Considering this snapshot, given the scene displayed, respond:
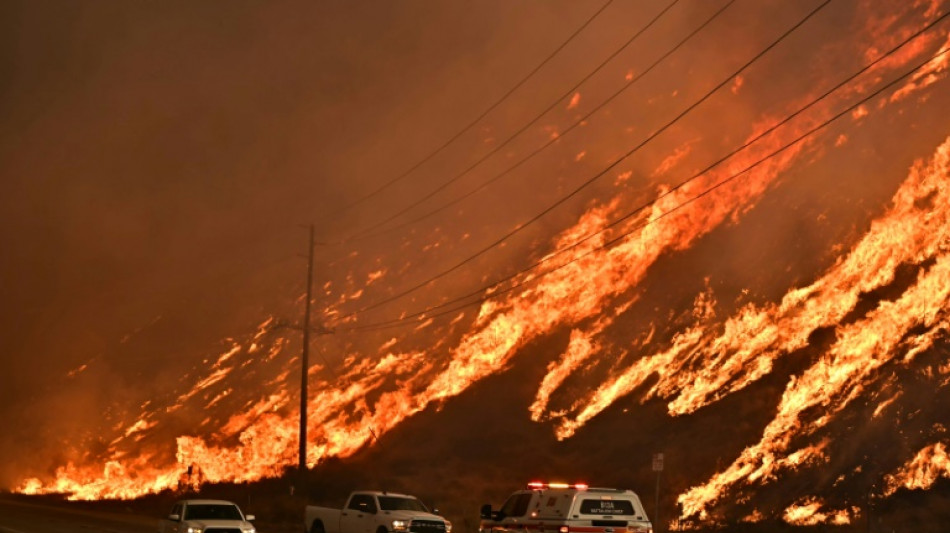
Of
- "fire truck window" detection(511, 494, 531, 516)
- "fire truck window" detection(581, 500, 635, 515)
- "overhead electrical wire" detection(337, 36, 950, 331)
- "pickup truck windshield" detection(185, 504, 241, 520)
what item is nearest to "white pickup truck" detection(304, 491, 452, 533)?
"pickup truck windshield" detection(185, 504, 241, 520)

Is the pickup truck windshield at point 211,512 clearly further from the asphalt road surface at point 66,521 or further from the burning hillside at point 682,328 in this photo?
the burning hillside at point 682,328

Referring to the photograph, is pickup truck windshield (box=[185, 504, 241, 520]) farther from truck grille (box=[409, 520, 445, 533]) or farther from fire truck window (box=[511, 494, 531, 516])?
fire truck window (box=[511, 494, 531, 516])

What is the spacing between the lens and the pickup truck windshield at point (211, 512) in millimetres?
29875

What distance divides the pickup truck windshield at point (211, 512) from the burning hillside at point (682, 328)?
2334cm

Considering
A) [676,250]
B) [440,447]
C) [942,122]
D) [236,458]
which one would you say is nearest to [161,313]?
[236,458]

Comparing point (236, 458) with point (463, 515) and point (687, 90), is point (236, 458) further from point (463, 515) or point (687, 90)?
point (687, 90)

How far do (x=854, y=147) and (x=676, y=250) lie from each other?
12.5m

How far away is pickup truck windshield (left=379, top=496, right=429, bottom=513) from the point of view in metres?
33.6

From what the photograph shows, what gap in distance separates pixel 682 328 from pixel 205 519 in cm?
3806

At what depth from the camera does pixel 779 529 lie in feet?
144

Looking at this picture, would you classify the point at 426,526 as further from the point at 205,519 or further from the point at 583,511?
the point at 583,511

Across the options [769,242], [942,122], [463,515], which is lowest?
[463,515]

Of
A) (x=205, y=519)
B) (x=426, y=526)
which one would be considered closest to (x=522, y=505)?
(x=426, y=526)

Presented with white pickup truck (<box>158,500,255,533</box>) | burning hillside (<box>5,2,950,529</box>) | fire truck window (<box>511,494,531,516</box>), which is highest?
burning hillside (<box>5,2,950,529</box>)
